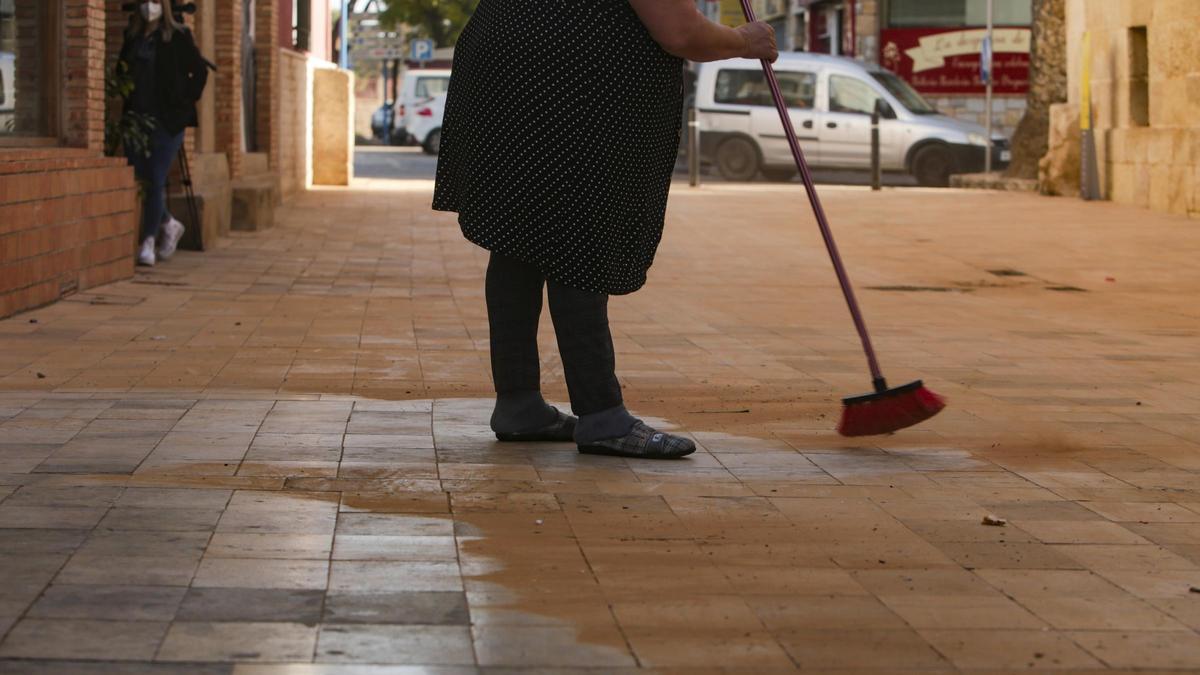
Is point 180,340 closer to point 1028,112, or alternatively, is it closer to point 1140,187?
point 1140,187

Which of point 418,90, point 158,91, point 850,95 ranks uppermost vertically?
point 418,90

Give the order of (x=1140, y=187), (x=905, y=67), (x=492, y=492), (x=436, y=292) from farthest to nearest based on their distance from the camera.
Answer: (x=905, y=67) < (x=1140, y=187) < (x=436, y=292) < (x=492, y=492)

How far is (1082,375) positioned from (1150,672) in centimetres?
440

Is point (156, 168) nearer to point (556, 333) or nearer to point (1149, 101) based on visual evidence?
point (556, 333)

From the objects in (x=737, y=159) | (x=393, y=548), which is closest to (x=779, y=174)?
(x=737, y=159)

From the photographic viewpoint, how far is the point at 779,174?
2888 centimetres

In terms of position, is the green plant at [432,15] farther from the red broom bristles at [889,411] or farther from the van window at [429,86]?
the red broom bristles at [889,411]

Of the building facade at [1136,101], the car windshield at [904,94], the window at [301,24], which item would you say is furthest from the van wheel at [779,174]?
the building facade at [1136,101]

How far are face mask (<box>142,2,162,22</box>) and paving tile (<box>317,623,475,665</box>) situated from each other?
996 cm

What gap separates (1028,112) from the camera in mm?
22750

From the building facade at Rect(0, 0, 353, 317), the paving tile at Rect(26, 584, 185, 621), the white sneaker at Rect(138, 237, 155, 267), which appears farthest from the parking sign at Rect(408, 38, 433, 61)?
the paving tile at Rect(26, 584, 185, 621)

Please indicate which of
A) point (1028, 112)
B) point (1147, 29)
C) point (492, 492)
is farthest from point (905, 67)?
point (492, 492)

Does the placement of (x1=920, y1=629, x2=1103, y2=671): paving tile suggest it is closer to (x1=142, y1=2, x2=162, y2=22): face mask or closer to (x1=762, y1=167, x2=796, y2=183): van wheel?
(x1=142, y1=2, x2=162, y2=22): face mask

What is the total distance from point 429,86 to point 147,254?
3406 cm
